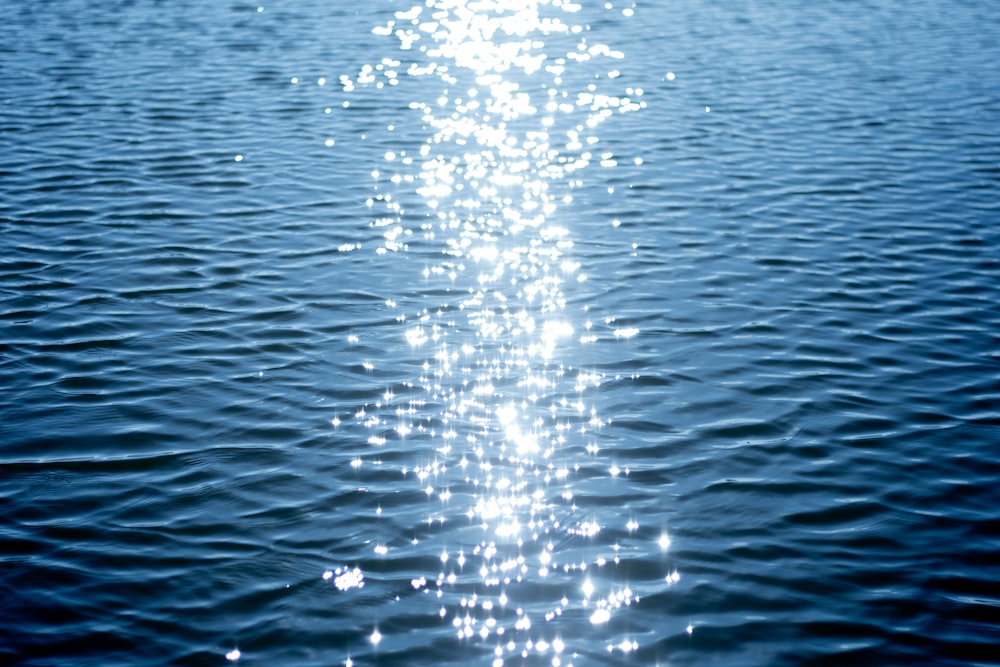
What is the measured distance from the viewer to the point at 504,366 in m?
16.9

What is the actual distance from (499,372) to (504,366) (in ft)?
0.72

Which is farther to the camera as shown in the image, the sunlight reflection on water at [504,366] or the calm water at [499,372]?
the sunlight reflection on water at [504,366]

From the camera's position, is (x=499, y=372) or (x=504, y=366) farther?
(x=504, y=366)

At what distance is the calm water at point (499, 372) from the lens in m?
11.5

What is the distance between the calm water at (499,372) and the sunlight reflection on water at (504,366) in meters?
0.06

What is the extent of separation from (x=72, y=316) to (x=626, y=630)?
36.7 feet

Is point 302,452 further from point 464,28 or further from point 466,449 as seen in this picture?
point 464,28

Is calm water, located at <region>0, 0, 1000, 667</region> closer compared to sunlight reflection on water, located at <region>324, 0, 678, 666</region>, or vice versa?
calm water, located at <region>0, 0, 1000, 667</region>

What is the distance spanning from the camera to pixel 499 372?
54.8 feet

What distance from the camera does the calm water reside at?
11.5 metres

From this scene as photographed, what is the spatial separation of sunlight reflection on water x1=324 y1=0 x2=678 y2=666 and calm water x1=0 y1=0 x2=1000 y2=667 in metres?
0.06

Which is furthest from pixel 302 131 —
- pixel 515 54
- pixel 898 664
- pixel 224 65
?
pixel 898 664

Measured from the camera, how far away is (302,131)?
93.7 ft

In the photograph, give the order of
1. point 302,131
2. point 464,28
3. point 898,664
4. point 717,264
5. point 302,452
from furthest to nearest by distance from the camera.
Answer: point 464,28, point 302,131, point 717,264, point 302,452, point 898,664
